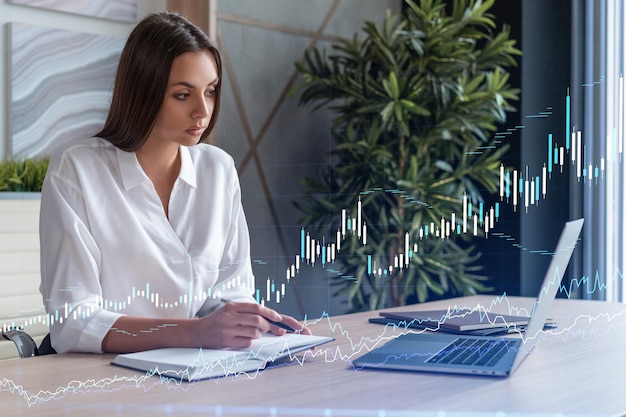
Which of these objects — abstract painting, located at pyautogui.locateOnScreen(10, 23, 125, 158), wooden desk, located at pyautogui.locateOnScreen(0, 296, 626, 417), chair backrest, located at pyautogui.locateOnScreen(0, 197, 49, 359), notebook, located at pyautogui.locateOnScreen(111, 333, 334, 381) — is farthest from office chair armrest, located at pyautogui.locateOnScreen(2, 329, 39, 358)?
abstract painting, located at pyautogui.locateOnScreen(10, 23, 125, 158)

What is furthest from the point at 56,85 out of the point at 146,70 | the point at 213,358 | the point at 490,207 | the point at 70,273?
the point at 213,358

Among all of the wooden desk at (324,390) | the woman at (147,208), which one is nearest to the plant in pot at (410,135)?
the woman at (147,208)

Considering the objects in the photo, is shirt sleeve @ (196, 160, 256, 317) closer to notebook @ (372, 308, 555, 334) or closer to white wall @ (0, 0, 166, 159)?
notebook @ (372, 308, 555, 334)

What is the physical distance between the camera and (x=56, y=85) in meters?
3.18

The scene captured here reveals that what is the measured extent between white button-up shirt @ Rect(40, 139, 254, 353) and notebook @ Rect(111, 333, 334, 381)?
7.1 inches

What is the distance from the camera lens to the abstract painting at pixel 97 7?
10.3 feet

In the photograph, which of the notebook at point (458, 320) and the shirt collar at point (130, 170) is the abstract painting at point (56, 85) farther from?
the notebook at point (458, 320)

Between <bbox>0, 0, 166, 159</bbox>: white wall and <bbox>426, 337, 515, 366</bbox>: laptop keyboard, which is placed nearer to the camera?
<bbox>426, 337, 515, 366</bbox>: laptop keyboard

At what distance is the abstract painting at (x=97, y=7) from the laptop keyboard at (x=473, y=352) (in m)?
2.22

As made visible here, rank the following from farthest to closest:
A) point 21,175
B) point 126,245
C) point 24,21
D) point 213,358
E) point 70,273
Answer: point 24,21 → point 21,175 → point 126,245 → point 70,273 → point 213,358

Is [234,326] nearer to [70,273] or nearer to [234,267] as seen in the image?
[70,273]

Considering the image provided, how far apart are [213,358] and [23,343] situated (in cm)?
63

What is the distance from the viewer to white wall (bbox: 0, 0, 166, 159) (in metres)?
3.02

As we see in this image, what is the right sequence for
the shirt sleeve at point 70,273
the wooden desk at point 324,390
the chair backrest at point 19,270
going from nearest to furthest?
the wooden desk at point 324,390 → the shirt sleeve at point 70,273 → the chair backrest at point 19,270
